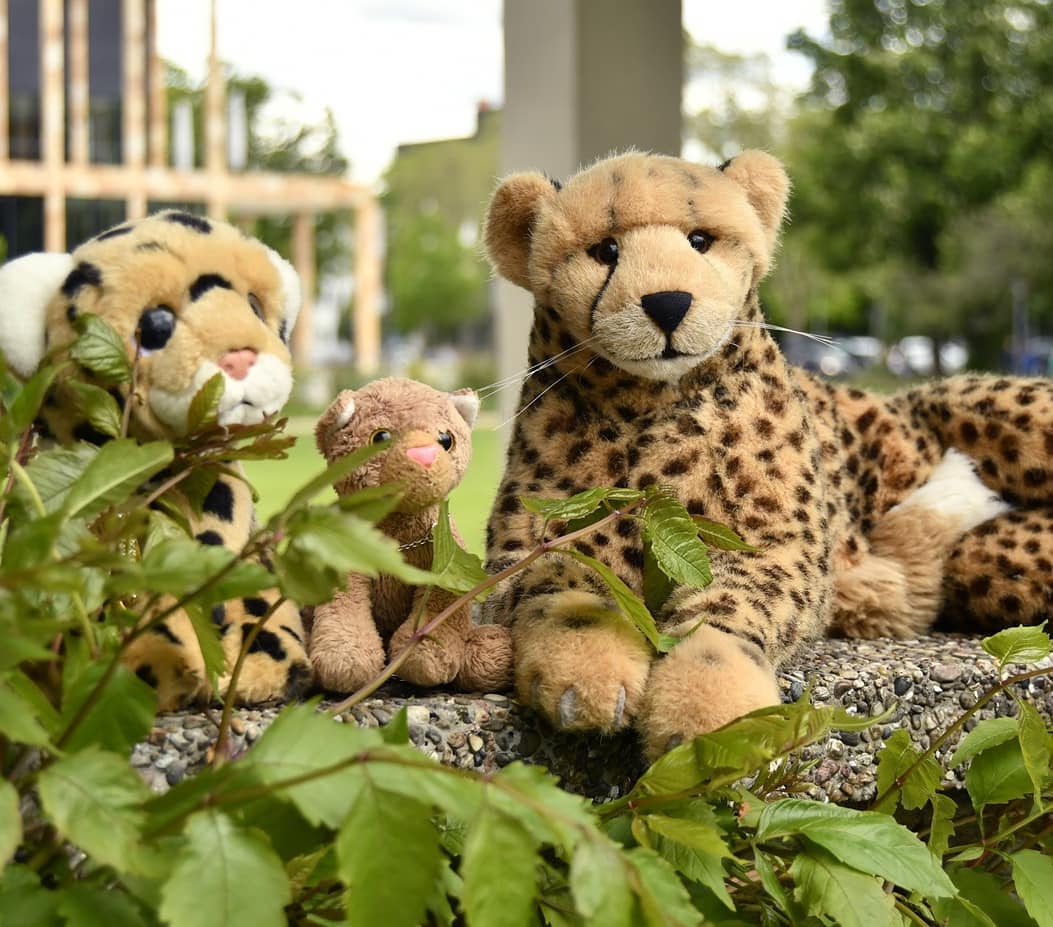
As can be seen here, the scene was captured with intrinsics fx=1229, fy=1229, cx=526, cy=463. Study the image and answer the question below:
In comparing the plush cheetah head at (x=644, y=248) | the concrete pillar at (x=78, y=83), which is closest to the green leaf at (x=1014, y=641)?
the plush cheetah head at (x=644, y=248)

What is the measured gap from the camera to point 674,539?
0.72 metres

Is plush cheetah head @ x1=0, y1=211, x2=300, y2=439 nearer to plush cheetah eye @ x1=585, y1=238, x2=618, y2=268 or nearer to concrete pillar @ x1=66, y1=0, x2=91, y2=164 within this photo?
plush cheetah eye @ x1=585, y1=238, x2=618, y2=268

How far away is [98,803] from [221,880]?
0.18 ft

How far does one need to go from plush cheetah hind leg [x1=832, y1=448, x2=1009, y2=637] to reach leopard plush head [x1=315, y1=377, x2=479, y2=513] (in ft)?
1.37

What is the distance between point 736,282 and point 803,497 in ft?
0.58

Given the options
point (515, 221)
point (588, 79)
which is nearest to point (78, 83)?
point (588, 79)

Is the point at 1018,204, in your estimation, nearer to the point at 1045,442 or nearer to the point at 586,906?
the point at 1045,442

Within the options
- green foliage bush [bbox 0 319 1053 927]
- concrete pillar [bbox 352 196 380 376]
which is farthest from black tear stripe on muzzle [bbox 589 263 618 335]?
concrete pillar [bbox 352 196 380 376]

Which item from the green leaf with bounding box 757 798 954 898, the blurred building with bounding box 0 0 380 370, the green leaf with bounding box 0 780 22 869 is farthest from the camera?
the blurred building with bounding box 0 0 380 370

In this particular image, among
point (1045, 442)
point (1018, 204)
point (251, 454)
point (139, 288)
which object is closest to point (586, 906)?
point (251, 454)

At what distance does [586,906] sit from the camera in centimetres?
44

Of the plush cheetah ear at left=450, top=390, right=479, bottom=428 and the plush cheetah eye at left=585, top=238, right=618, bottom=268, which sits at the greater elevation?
the plush cheetah eye at left=585, top=238, right=618, bottom=268

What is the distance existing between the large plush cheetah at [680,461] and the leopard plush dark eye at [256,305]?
21 centimetres

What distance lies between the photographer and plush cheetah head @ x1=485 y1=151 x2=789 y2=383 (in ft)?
2.90
